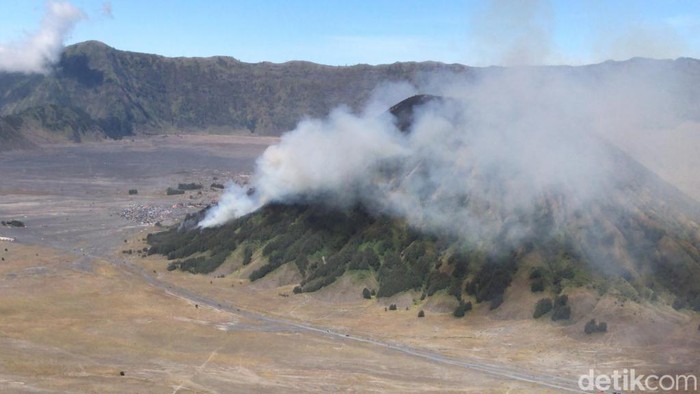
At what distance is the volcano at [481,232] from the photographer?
90.3 metres

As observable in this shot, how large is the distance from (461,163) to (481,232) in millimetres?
14426

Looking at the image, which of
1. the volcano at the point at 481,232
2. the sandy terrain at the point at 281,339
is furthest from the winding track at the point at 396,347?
the volcano at the point at 481,232

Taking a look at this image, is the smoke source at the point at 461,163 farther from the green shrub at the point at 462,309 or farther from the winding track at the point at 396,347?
the winding track at the point at 396,347

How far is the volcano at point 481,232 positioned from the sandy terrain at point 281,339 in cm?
378

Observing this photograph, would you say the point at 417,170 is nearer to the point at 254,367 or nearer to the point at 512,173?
the point at 512,173

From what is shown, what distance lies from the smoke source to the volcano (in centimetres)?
30

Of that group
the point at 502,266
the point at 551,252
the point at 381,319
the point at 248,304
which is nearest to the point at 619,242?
the point at 551,252

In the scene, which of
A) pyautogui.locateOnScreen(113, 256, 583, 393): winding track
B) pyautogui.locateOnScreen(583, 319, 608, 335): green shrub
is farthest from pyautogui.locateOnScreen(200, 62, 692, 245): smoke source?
pyautogui.locateOnScreen(113, 256, 583, 393): winding track

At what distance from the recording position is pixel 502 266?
92938 mm

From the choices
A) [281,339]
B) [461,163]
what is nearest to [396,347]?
[281,339]

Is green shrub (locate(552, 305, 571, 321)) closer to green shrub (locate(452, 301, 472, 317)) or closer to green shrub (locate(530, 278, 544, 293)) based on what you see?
green shrub (locate(530, 278, 544, 293))

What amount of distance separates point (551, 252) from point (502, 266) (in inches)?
251

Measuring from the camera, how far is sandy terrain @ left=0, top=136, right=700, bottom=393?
214ft

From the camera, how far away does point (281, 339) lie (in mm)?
78875
